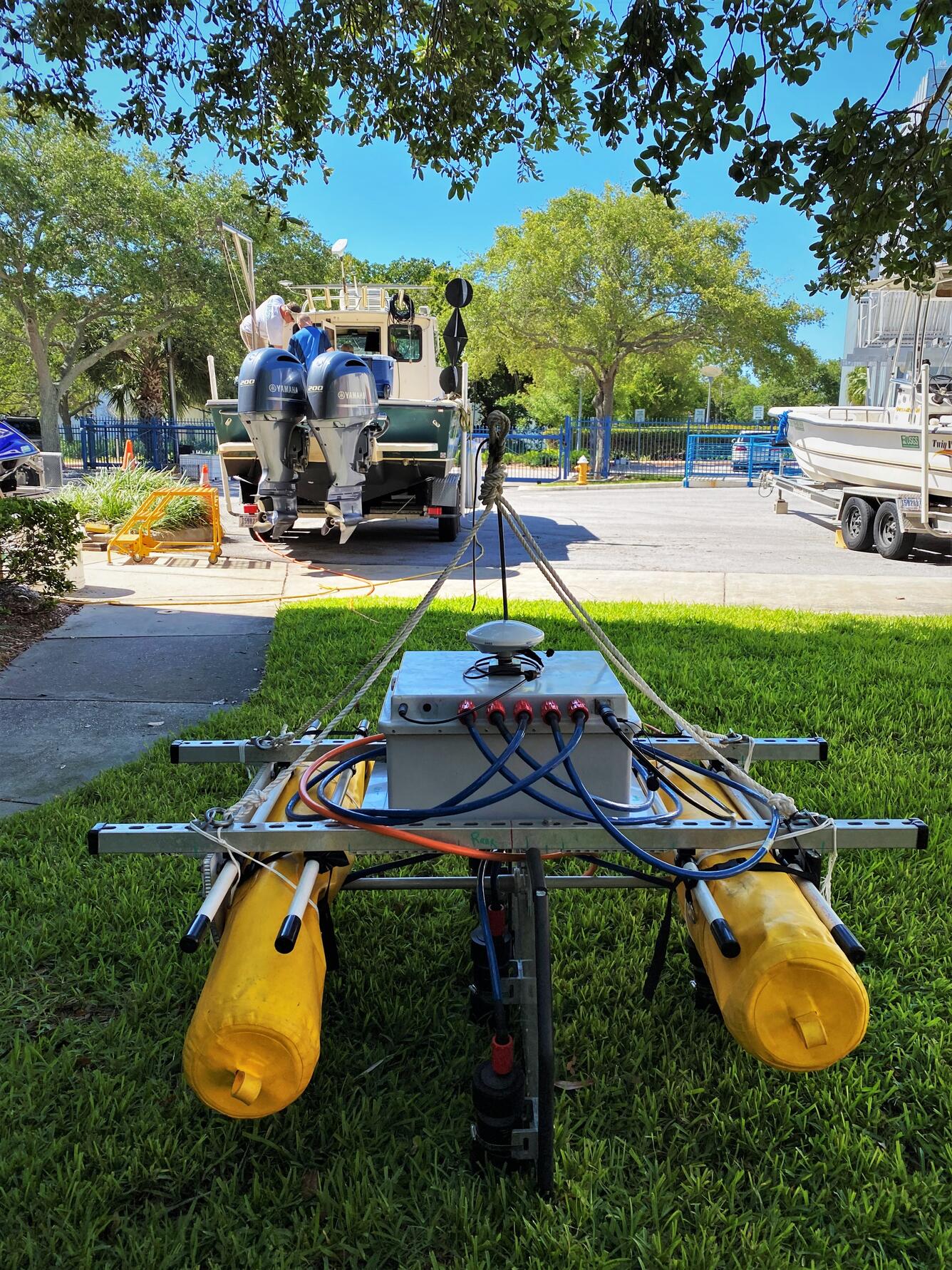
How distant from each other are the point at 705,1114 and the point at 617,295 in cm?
3151

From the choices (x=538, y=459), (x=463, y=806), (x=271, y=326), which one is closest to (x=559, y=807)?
(x=463, y=806)

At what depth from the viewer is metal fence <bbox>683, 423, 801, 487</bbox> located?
26.8 metres

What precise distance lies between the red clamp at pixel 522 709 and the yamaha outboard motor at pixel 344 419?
22.7ft

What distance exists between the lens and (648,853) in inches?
86.8

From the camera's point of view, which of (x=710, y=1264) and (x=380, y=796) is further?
(x=380, y=796)

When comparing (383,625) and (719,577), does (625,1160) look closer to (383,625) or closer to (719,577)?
(383,625)

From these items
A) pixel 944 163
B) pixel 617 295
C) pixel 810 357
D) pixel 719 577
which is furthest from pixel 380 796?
pixel 810 357

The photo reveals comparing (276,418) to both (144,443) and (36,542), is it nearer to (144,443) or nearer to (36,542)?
(36,542)

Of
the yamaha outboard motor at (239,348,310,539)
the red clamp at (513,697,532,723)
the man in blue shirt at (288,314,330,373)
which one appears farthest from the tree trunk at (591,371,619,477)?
the red clamp at (513,697,532,723)

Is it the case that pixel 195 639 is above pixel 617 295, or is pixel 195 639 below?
below

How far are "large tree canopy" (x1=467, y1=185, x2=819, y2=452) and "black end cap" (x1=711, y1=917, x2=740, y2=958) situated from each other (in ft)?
103

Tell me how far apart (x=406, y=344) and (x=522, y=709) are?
12229mm

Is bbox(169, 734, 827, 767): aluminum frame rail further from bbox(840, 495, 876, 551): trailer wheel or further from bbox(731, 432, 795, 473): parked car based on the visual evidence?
bbox(731, 432, 795, 473): parked car

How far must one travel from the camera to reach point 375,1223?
6.72 ft
